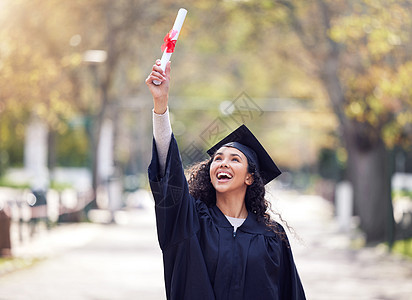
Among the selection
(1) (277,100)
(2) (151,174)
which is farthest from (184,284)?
(1) (277,100)

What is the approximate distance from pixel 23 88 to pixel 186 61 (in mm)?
24700

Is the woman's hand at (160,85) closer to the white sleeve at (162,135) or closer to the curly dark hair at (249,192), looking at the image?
the white sleeve at (162,135)

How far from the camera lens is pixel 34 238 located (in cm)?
1970

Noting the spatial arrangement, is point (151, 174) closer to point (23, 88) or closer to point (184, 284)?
point (184, 284)

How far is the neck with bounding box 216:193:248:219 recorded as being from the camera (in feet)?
15.8

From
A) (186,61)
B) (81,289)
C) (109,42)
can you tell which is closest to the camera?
(81,289)

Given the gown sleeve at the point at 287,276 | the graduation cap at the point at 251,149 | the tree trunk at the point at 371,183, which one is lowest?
the gown sleeve at the point at 287,276

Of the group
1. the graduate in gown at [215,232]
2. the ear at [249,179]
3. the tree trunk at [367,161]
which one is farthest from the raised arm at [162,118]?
the tree trunk at [367,161]

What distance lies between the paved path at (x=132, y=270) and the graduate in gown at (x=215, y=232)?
4202 millimetres

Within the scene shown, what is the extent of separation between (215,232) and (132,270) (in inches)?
422

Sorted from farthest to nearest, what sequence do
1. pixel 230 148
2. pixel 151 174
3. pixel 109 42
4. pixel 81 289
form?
1. pixel 109 42
2. pixel 81 289
3. pixel 230 148
4. pixel 151 174

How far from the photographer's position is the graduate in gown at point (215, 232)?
4.47 meters

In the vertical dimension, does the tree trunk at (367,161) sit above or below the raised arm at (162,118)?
above

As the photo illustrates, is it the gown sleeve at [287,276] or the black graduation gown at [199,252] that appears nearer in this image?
the black graduation gown at [199,252]
